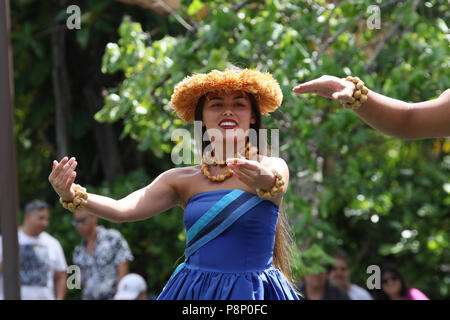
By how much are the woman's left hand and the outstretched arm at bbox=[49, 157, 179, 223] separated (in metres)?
0.46

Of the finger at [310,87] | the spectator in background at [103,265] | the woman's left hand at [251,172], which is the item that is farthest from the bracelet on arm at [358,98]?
the spectator in background at [103,265]

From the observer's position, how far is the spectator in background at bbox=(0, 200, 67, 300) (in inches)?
217

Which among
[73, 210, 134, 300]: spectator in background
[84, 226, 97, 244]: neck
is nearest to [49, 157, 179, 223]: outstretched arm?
[73, 210, 134, 300]: spectator in background

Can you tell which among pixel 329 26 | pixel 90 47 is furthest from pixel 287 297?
pixel 90 47

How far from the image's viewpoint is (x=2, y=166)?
13.7 feet

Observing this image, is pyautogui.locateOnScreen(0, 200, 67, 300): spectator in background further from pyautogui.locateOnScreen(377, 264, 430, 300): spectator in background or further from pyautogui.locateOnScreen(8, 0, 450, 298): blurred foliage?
pyautogui.locateOnScreen(377, 264, 430, 300): spectator in background

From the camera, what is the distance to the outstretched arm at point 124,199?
8.62 ft

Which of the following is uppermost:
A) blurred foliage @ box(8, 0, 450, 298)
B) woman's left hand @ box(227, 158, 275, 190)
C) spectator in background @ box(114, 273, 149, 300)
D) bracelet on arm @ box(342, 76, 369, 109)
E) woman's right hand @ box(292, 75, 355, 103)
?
blurred foliage @ box(8, 0, 450, 298)

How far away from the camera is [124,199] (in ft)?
9.32

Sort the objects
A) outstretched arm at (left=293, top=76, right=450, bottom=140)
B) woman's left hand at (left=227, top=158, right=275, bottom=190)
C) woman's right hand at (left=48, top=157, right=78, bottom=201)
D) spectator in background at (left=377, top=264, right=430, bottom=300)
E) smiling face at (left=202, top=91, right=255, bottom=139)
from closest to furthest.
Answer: outstretched arm at (left=293, top=76, right=450, bottom=140) < woman's left hand at (left=227, top=158, right=275, bottom=190) < woman's right hand at (left=48, top=157, right=78, bottom=201) < smiling face at (left=202, top=91, right=255, bottom=139) < spectator in background at (left=377, top=264, right=430, bottom=300)

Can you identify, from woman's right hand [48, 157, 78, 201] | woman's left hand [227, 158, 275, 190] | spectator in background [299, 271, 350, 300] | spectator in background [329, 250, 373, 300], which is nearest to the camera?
woman's left hand [227, 158, 275, 190]

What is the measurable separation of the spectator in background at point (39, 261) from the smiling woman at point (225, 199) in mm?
2963

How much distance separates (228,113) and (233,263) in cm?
58
